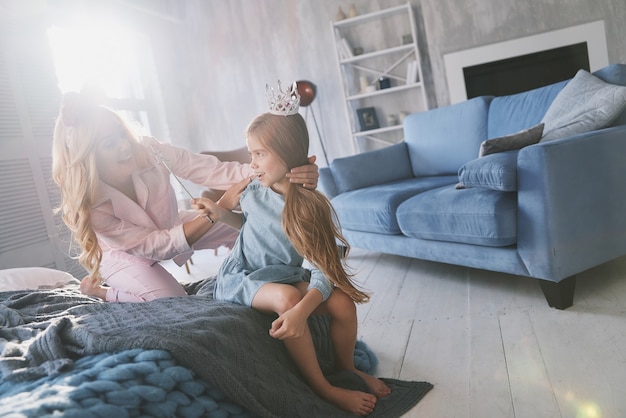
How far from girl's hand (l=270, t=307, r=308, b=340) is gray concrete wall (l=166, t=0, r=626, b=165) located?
12.8 ft

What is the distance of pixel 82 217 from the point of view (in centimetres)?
168

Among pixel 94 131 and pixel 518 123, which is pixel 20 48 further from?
pixel 518 123

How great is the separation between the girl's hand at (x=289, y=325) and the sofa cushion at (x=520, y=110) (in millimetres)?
1912

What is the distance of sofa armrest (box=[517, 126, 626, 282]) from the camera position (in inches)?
71.1

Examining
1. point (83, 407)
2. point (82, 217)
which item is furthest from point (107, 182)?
point (83, 407)

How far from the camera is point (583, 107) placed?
215cm

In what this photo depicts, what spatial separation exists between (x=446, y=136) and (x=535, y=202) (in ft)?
4.59

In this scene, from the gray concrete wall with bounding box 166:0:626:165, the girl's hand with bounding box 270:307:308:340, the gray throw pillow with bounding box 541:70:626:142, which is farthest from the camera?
the gray concrete wall with bounding box 166:0:626:165

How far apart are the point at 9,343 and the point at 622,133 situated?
2.10 m

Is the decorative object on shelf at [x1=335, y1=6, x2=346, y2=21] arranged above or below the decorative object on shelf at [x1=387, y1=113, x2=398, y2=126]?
above

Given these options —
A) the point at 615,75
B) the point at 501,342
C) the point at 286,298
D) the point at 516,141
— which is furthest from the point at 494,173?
the point at 286,298

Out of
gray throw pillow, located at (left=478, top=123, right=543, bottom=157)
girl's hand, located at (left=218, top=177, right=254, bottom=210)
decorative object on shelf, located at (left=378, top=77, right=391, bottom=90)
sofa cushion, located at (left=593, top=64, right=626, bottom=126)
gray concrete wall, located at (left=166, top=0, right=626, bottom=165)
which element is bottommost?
gray throw pillow, located at (left=478, top=123, right=543, bottom=157)

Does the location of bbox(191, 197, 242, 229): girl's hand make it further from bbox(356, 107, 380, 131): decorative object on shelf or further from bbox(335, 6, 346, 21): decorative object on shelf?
bbox(335, 6, 346, 21): decorative object on shelf

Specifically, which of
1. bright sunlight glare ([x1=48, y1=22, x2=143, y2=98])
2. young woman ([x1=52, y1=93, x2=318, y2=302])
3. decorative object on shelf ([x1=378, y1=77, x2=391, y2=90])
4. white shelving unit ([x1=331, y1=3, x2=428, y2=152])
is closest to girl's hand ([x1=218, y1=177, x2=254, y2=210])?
young woman ([x1=52, y1=93, x2=318, y2=302])
